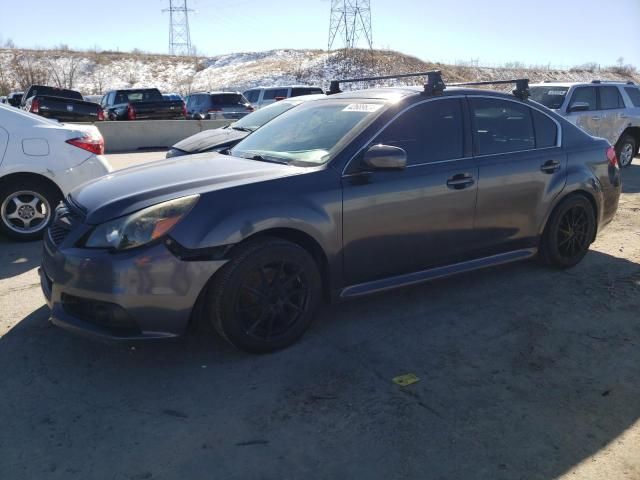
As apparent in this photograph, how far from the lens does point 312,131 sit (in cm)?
437

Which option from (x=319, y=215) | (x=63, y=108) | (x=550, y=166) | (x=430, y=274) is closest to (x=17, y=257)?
(x=319, y=215)

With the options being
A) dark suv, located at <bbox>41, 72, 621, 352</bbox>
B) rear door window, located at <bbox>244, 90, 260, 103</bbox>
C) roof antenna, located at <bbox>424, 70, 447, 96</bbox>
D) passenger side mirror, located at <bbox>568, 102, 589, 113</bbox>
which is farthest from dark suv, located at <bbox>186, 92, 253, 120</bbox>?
roof antenna, located at <bbox>424, 70, 447, 96</bbox>

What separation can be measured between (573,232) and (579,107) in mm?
7050

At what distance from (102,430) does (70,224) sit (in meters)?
1.39

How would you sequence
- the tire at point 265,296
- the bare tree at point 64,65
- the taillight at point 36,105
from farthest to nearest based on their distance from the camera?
1. the bare tree at point 64,65
2. the taillight at point 36,105
3. the tire at point 265,296

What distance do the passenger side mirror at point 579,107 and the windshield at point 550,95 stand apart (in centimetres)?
24

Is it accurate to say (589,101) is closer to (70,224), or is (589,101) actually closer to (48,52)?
(70,224)

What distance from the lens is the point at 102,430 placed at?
2.86 m

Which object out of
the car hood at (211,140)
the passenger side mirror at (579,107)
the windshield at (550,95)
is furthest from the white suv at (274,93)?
the car hood at (211,140)

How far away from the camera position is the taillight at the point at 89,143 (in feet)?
20.7

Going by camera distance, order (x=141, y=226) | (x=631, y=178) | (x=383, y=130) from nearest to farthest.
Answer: (x=141, y=226) < (x=383, y=130) < (x=631, y=178)

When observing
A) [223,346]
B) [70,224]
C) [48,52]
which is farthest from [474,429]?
[48,52]

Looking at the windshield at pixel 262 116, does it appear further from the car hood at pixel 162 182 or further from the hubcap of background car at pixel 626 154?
the hubcap of background car at pixel 626 154

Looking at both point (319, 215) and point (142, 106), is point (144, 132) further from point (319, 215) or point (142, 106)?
point (319, 215)
